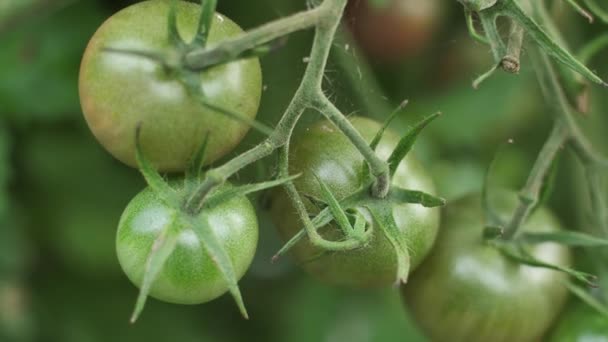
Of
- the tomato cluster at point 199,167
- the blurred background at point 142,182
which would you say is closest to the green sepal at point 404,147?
the tomato cluster at point 199,167

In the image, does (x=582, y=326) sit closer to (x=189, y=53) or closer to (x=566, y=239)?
(x=566, y=239)

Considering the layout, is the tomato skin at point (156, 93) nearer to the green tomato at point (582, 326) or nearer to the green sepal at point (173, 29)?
the green sepal at point (173, 29)

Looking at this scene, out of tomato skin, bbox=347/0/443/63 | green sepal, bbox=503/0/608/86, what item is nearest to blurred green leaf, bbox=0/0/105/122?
tomato skin, bbox=347/0/443/63

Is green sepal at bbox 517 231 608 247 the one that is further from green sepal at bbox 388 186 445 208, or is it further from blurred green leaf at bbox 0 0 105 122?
blurred green leaf at bbox 0 0 105 122

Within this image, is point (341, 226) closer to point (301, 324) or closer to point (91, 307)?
point (301, 324)

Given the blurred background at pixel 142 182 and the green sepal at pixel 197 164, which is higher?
the green sepal at pixel 197 164

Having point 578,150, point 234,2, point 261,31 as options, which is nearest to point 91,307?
point 234,2

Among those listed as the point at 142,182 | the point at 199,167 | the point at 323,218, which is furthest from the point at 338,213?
the point at 142,182
